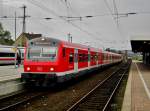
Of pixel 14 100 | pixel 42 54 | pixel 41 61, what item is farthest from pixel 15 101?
pixel 42 54

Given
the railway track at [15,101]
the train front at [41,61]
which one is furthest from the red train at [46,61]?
the railway track at [15,101]

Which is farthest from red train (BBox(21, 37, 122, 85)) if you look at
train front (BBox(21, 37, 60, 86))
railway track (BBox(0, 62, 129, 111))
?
railway track (BBox(0, 62, 129, 111))

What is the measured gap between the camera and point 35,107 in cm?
1102

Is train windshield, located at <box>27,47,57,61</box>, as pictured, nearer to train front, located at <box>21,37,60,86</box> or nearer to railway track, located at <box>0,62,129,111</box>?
train front, located at <box>21,37,60,86</box>

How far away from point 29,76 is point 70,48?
333cm

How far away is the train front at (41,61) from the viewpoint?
14.9 metres

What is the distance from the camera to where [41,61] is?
1517cm

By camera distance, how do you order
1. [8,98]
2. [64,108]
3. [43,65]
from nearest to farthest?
[64,108], [8,98], [43,65]

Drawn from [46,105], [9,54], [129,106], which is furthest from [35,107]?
[9,54]

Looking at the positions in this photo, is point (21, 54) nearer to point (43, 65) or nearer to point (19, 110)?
point (43, 65)

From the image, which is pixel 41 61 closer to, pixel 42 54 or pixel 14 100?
pixel 42 54

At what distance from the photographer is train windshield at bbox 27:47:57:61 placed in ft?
49.8

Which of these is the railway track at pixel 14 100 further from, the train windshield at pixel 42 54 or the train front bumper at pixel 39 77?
the train windshield at pixel 42 54

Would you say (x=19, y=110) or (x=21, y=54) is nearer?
(x=19, y=110)
